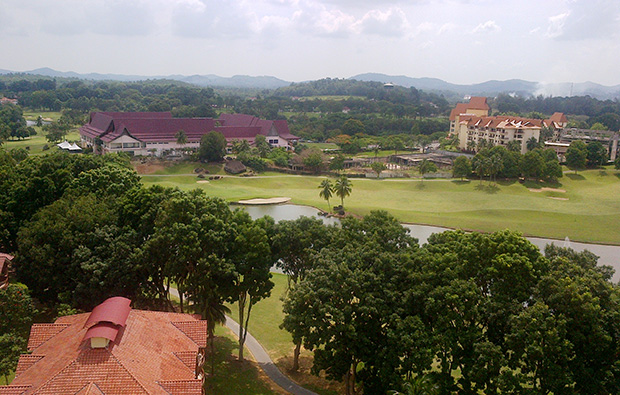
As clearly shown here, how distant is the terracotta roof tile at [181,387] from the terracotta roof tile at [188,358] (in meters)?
1.34

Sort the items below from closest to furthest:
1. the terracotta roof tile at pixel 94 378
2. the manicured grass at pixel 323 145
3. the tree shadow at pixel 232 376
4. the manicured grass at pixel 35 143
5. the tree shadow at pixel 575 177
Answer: the terracotta roof tile at pixel 94 378 → the tree shadow at pixel 232 376 → the tree shadow at pixel 575 177 → the manicured grass at pixel 35 143 → the manicured grass at pixel 323 145

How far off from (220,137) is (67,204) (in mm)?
52637

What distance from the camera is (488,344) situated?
17984mm

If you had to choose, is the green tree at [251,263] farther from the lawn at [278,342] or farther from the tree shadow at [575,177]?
the tree shadow at [575,177]

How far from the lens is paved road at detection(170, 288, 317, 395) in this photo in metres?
22.6

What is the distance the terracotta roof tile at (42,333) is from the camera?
1688cm

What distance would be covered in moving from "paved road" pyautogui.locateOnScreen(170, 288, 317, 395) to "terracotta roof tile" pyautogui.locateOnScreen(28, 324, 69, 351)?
400 inches

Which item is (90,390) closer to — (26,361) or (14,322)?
(26,361)

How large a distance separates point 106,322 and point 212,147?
2616 inches

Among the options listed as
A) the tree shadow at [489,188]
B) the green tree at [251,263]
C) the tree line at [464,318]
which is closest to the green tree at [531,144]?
the tree shadow at [489,188]

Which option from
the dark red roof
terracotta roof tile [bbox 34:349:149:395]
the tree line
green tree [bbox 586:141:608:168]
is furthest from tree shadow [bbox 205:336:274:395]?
green tree [bbox 586:141:608:168]

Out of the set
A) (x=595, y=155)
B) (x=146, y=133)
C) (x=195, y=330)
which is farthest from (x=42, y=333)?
(x=595, y=155)

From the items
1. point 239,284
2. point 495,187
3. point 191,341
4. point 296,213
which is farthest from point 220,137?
point 191,341

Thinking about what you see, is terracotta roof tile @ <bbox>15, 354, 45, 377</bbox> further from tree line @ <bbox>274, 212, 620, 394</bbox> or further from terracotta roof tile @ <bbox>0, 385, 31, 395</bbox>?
tree line @ <bbox>274, 212, 620, 394</bbox>
